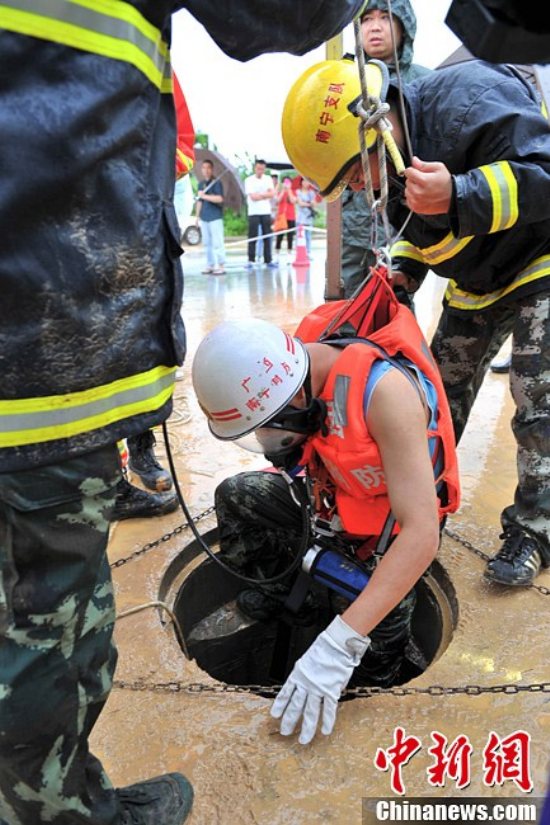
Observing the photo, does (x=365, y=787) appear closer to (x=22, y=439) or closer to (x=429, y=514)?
(x=429, y=514)

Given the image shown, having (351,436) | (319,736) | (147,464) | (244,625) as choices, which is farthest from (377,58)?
(319,736)

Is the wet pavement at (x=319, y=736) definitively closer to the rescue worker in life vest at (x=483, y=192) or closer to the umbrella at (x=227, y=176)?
the rescue worker in life vest at (x=483, y=192)

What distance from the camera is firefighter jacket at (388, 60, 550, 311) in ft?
6.73

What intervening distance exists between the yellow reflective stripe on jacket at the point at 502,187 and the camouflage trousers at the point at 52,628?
1.50 metres

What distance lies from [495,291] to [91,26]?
1.91 metres

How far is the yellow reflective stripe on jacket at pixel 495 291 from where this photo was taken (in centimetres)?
231

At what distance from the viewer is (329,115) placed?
2.12 metres

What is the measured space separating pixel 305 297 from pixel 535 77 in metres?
4.33

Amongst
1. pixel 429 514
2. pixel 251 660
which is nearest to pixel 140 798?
pixel 429 514

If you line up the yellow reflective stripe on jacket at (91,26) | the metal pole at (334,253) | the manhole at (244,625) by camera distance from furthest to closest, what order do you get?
the metal pole at (334,253) → the manhole at (244,625) → the yellow reflective stripe on jacket at (91,26)

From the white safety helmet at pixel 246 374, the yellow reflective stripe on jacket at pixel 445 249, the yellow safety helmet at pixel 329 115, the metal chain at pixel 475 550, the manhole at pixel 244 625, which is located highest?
the yellow safety helmet at pixel 329 115

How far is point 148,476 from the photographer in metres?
3.24

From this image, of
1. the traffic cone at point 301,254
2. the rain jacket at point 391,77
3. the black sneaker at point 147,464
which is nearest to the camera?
the black sneaker at point 147,464

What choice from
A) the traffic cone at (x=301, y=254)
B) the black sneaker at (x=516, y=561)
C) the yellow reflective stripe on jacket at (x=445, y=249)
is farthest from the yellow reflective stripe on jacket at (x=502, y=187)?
the traffic cone at (x=301, y=254)
